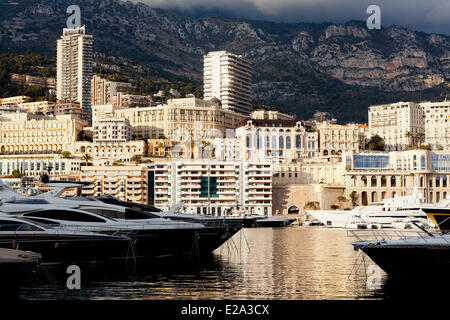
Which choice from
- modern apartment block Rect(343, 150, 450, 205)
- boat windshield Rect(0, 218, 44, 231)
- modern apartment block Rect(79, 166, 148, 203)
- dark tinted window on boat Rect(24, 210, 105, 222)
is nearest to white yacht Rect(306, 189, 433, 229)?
modern apartment block Rect(343, 150, 450, 205)

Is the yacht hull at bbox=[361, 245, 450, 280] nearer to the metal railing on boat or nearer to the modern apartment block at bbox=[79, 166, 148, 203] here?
the metal railing on boat

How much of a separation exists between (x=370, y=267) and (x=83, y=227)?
19.4 m

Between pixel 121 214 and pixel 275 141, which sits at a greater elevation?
pixel 275 141

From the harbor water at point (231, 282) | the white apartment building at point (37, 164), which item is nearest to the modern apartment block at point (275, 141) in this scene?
the white apartment building at point (37, 164)

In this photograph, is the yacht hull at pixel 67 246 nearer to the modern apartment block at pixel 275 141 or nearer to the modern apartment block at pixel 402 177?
the modern apartment block at pixel 402 177

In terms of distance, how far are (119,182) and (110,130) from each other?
36.7 metres

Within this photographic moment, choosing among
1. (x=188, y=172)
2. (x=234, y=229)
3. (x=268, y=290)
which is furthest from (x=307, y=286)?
(x=188, y=172)

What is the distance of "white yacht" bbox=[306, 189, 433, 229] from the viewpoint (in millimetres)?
111062

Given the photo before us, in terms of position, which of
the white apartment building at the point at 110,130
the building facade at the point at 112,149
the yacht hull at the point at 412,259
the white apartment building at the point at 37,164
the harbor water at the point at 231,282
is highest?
the white apartment building at the point at 110,130

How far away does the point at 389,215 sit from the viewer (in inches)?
4540

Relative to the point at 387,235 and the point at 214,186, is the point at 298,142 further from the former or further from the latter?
the point at 387,235

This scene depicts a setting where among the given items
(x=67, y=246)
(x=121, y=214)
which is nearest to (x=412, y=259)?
(x=67, y=246)

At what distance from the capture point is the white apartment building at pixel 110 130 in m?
193

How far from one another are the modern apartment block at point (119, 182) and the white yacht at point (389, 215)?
48.5 metres
